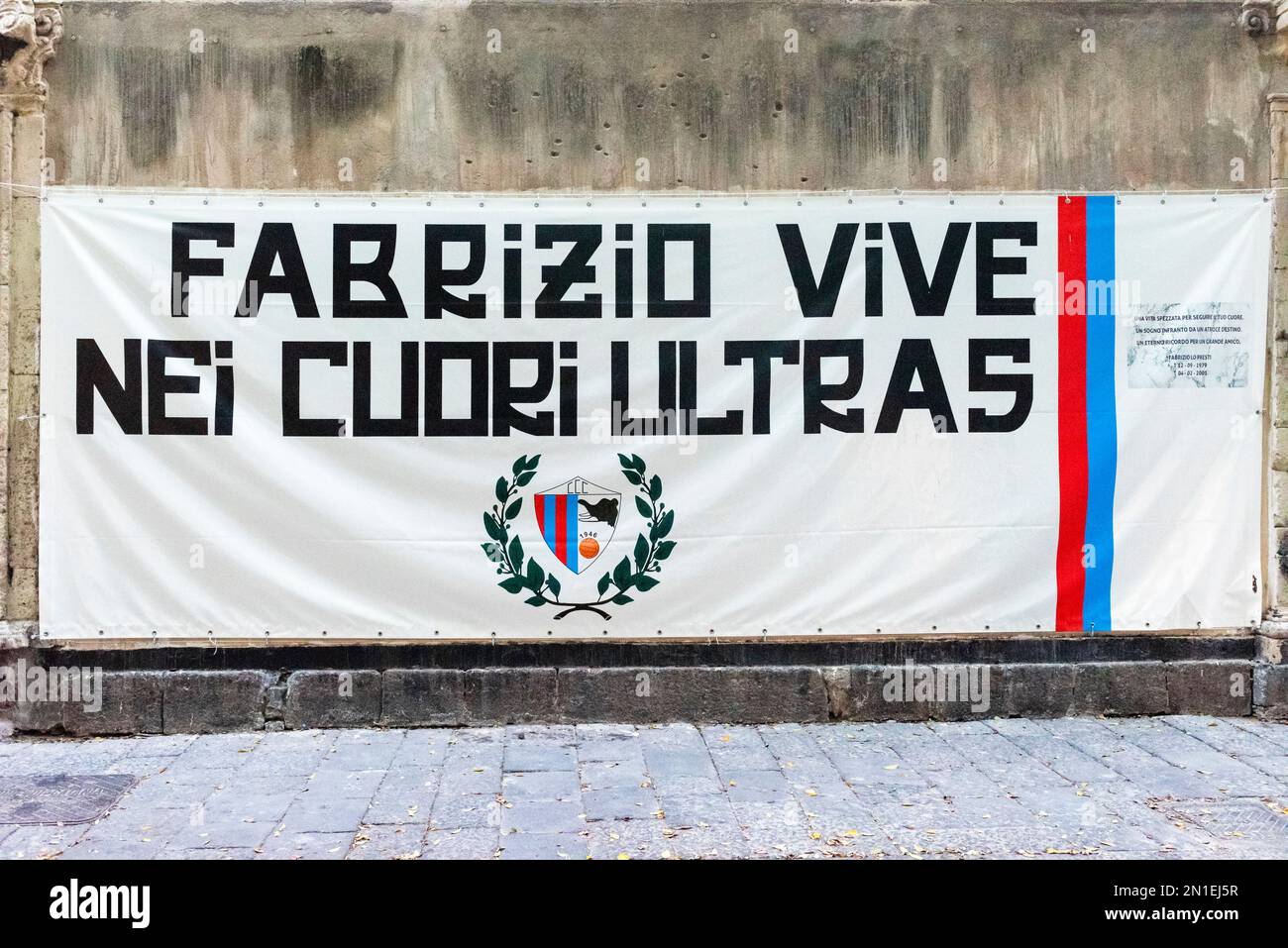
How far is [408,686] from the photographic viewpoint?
5.92 meters

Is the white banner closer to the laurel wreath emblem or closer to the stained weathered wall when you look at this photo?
the laurel wreath emblem

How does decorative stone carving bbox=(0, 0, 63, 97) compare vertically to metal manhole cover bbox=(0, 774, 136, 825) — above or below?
above

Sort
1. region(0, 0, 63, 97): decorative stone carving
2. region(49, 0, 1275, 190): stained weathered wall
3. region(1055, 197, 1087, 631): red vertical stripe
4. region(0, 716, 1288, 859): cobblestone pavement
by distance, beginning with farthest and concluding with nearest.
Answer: region(1055, 197, 1087, 631): red vertical stripe
region(49, 0, 1275, 190): stained weathered wall
region(0, 0, 63, 97): decorative stone carving
region(0, 716, 1288, 859): cobblestone pavement

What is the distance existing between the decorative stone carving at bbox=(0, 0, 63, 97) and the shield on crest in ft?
12.2

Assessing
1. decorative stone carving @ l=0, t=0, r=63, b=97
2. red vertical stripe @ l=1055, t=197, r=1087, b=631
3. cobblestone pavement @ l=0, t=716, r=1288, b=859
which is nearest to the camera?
cobblestone pavement @ l=0, t=716, r=1288, b=859

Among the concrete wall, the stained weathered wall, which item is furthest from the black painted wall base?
the stained weathered wall

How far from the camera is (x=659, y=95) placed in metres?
6.03

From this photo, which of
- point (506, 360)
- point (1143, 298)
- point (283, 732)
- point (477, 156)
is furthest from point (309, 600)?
point (1143, 298)

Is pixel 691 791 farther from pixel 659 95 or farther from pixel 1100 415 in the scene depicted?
pixel 659 95

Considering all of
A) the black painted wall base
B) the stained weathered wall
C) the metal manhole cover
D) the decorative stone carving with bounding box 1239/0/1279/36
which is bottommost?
the metal manhole cover

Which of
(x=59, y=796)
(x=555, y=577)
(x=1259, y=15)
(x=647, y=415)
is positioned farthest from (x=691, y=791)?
(x=1259, y=15)

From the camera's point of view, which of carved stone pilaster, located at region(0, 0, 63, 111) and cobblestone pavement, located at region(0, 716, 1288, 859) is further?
carved stone pilaster, located at region(0, 0, 63, 111)

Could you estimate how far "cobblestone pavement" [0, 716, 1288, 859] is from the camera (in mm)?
4207

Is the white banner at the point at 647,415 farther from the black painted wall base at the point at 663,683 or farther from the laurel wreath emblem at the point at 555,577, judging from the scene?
the black painted wall base at the point at 663,683
